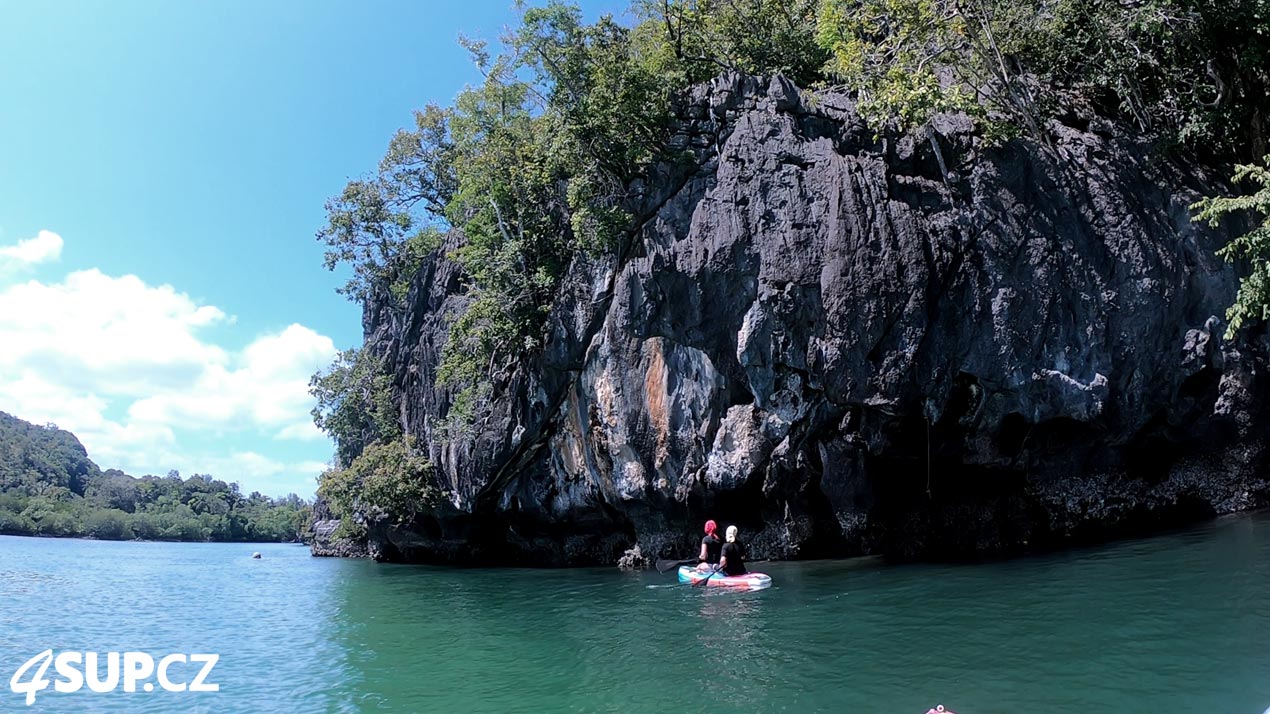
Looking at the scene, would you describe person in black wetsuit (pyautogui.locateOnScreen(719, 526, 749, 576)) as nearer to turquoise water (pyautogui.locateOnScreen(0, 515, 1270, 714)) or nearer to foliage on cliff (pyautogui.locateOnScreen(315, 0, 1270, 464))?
turquoise water (pyautogui.locateOnScreen(0, 515, 1270, 714))

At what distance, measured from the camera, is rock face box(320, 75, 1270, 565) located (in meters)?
17.2

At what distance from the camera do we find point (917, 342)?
17.2 meters

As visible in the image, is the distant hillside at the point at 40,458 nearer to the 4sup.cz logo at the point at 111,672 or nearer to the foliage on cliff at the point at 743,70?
the foliage on cliff at the point at 743,70

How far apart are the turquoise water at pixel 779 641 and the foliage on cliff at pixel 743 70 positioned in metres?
10.4

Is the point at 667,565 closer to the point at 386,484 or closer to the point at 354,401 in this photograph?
the point at 386,484

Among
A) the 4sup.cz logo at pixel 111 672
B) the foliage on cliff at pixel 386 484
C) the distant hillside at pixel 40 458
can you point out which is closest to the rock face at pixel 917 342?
the foliage on cliff at pixel 386 484

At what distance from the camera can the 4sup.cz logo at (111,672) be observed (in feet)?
33.8

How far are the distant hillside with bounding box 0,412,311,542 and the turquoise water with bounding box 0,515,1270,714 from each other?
68720 mm

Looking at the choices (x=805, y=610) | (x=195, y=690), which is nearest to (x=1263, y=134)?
(x=805, y=610)

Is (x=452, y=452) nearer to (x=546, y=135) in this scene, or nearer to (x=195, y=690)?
(x=546, y=135)

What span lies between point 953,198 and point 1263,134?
813 cm

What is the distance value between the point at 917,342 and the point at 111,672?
17.5m

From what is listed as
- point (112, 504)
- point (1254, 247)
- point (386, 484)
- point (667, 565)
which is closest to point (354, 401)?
point (386, 484)

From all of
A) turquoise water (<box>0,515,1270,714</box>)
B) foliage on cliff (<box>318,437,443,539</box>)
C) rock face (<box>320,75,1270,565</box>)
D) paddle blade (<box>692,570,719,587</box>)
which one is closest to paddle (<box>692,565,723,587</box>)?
paddle blade (<box>692,570,719,587</box>)
